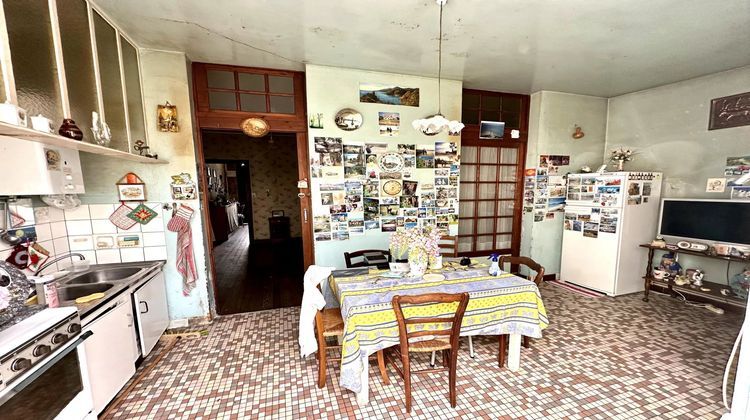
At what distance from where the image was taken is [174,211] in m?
2.63

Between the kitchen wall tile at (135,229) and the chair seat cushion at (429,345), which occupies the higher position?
the kitchen wall tile at (135,229)

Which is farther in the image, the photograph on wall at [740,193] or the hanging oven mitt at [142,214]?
the photograph on wall at [740,193]

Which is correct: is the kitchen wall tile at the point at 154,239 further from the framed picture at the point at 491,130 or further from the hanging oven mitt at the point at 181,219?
the framed picture at the point at 491,130

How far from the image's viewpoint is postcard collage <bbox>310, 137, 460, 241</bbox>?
305cm

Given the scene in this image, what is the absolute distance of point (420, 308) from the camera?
174 centimetres

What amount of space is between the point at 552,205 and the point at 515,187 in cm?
56

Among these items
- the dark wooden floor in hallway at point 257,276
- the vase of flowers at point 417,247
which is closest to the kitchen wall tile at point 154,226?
the dark wooden floor in hallway at point 257,276

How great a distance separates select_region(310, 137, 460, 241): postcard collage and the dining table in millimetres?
950

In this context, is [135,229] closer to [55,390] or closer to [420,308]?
[55,390]

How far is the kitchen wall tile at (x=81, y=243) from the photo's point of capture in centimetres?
232

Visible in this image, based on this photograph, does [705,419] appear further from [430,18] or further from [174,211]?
[174,211]

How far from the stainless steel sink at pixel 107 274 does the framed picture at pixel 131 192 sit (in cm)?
63

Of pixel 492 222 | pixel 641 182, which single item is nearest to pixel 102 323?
pixel 492 222

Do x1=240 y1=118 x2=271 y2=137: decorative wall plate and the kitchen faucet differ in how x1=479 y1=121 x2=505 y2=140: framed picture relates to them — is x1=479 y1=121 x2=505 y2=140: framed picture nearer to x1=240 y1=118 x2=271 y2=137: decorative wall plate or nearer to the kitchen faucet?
x1=240 y1=118 x2=271 y2=137: decorative wall plate
